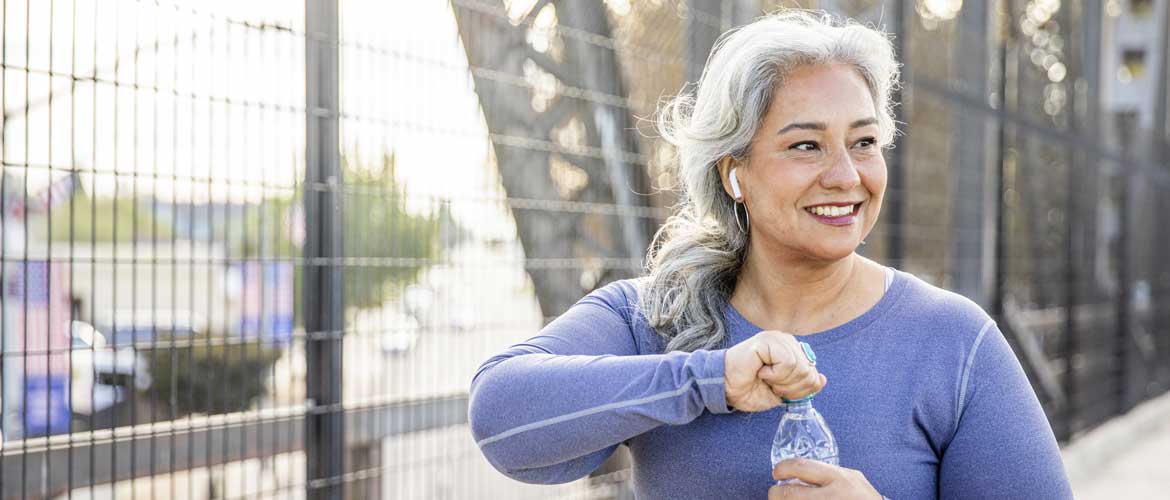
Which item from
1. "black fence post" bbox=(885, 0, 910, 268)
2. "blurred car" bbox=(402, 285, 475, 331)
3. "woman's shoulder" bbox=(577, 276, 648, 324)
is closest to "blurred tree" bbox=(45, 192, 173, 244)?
"blurred car" bbox=(402, 285, 475, 331)

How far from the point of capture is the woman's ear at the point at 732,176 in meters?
2.10

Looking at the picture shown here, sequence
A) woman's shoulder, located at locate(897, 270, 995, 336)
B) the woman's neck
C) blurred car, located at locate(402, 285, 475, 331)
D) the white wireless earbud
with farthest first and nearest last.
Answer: blurred car, located at locate(402, 285, 475, 331) < the white wireless earbud < the woman's neck < woman's shoulder, located at locate(897, 270, 995, 336)

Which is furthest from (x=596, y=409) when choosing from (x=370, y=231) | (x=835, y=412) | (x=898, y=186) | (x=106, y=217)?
(x=898, y=186)

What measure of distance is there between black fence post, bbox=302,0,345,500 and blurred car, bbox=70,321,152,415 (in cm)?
47

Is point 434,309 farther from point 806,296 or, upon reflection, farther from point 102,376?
point 806,296

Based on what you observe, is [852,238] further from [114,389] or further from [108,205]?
[108,205]

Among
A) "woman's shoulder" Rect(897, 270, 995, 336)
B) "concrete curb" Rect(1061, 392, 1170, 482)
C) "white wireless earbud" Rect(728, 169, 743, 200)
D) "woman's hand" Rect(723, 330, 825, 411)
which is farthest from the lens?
"concrete curb" Rect(1061, 392, 1170, 482)

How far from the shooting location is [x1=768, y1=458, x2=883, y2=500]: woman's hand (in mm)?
1716

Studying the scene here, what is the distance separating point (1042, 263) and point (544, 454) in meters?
7.48

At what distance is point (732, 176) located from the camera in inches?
83.4

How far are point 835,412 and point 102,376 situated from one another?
1975 mm

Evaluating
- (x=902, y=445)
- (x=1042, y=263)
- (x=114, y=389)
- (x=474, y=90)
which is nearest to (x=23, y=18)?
(x=114, y=389)

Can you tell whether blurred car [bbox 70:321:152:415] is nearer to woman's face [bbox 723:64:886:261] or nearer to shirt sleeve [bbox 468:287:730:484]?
shirt sleeve [bbox 468:287:730:484]

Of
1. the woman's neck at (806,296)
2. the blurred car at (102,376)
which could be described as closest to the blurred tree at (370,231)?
the blurred car at (102,376)
